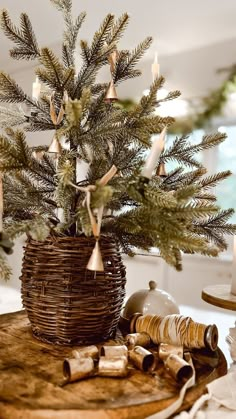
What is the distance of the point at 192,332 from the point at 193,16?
2.35m

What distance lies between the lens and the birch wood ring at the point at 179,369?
0.59 m

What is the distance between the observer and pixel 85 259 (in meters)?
0.68

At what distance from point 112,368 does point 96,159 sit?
0.39 meters

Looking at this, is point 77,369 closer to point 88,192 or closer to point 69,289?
point 69,289

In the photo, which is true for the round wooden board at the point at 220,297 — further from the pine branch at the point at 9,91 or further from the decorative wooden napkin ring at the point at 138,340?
the pine branch at the point at 9,91

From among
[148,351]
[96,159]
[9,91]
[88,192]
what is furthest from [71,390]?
[9,91]

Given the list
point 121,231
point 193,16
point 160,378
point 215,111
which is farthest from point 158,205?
point 215,111

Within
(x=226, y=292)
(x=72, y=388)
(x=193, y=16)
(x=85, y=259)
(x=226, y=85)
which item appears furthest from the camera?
(x=226, y=85)

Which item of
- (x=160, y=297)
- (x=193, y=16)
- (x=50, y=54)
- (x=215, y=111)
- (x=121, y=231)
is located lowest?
(x=160, y=297)

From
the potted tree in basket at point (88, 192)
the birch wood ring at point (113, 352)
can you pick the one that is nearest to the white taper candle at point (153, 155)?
the potted tree in basket at point (88, 192)

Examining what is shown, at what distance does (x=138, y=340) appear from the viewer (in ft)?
2.35

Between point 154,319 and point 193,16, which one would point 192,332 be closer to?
point 154,319

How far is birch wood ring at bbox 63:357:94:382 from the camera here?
569 millimetres

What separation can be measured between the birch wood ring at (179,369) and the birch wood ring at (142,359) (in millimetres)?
33
